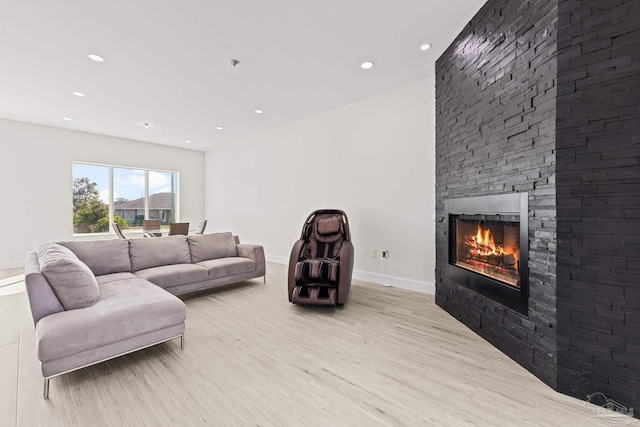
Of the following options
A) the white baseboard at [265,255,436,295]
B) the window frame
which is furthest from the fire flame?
the window frame

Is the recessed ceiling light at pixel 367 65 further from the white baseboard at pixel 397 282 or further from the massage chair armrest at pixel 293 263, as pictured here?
the white baseboard at pixel 397 282

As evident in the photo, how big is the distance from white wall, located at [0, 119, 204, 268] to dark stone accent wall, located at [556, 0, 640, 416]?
7906 millimetres

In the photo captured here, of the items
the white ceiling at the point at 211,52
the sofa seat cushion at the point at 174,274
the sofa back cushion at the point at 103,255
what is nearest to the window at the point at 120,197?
the white ceiling at the point at 211,52

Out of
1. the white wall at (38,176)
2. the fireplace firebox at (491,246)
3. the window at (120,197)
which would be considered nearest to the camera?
the fireplace firebox at (491,246)

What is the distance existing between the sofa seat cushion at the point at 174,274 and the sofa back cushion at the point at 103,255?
22 cm

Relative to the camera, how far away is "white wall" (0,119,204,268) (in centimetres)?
518

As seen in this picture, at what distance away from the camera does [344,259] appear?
3.14 meters

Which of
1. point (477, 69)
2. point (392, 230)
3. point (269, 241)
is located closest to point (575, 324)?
point (477, 69)

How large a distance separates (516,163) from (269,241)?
16.1 feet

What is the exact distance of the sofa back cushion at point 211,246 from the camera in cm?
395

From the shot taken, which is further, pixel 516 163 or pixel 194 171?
pixel 194 171

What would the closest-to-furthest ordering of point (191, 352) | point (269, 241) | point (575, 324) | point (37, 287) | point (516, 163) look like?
1. point (575, 324)
2. point (37, 287)
3. point (516, 163)
4. point (191, 352)
5. point (269, 241)

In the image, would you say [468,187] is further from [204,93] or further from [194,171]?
[194,171]

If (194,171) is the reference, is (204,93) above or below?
above
